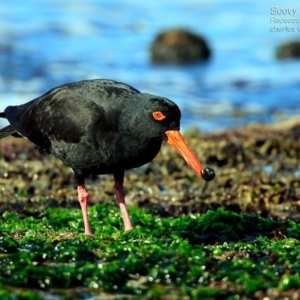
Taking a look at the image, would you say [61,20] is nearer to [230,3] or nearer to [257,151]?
[230,3]

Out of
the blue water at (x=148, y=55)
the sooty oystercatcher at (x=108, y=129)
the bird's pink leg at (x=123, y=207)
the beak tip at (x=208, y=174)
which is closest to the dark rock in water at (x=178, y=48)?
the blue water at (x=148, y=55)

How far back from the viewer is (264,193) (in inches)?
322

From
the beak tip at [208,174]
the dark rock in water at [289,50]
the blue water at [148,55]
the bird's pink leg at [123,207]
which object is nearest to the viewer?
the beak tip at [208,174]

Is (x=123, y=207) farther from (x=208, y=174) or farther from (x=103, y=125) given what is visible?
(x=208, y=174)

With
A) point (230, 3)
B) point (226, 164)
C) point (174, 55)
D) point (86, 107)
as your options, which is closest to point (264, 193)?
point (226, 164)

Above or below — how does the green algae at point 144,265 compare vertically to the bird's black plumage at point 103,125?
below

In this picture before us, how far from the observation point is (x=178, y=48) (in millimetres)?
21297

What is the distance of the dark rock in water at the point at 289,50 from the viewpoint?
70.4 feet

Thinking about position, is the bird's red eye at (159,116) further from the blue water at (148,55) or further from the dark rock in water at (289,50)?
the dark rock in water at (289,50)

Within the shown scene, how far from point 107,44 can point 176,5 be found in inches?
272

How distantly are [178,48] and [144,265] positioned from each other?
17.1 meters

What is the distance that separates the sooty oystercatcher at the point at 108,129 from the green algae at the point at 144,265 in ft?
1.80

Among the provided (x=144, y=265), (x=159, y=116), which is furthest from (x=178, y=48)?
(x=144, y=265)

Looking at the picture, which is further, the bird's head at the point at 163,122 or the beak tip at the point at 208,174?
the bird's head at the point at 163,122
